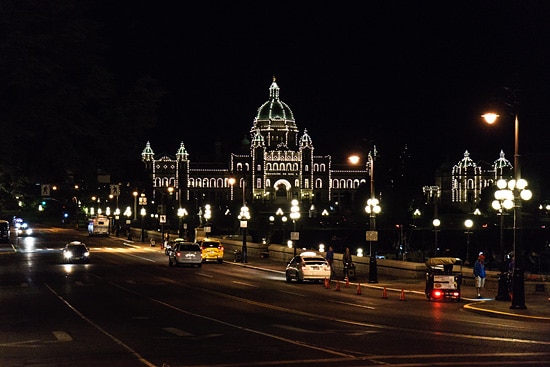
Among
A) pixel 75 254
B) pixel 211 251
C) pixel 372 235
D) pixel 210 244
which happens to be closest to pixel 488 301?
pixel 372 235

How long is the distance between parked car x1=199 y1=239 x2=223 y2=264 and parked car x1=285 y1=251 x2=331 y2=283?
64.2 ft

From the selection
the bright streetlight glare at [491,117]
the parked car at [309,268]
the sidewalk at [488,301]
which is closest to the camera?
the sidewalk at [488,301]

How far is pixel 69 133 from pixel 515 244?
18024mm

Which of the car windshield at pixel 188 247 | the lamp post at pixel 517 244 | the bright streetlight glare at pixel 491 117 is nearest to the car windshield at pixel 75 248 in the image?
the car windshield at pixel 188 247

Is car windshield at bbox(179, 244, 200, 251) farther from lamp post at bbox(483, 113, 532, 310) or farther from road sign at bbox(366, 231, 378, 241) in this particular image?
lamp post at bbox(483, 113, 532, 310)

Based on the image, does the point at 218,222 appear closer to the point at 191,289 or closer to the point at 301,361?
the point at 191,289

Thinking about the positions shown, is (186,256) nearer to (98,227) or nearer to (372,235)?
(372,235)

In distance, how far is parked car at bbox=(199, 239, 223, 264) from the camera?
214 feet

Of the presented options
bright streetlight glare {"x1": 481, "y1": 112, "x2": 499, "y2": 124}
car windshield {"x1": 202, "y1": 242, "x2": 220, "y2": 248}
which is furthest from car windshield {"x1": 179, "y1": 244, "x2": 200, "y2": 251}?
bright streetlight glare {"x1": 481, "y1": 112, "x2": 499, "y2": 124}

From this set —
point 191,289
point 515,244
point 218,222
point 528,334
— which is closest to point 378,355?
point 528,334

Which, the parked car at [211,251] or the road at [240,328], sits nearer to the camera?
the road at [240,328]

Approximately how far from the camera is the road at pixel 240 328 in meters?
17.4

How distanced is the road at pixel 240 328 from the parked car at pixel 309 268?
0.66 meters

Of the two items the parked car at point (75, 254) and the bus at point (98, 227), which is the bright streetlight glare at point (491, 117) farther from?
the bus at point (98, 227)
